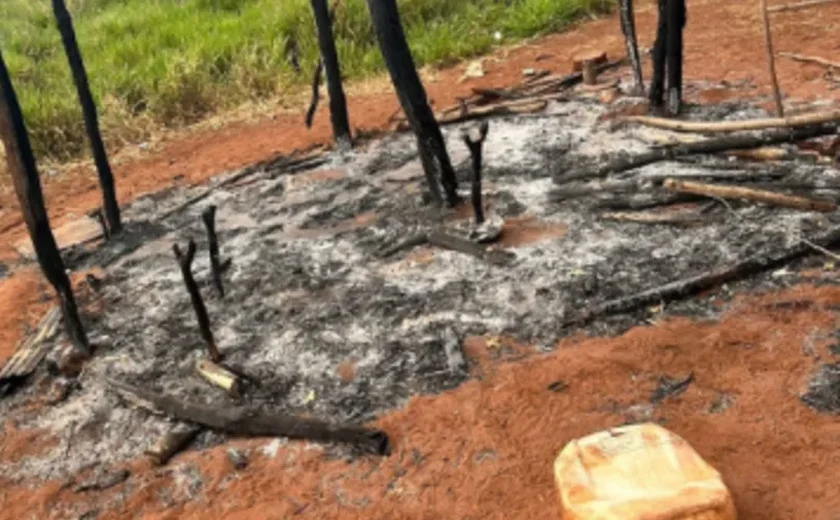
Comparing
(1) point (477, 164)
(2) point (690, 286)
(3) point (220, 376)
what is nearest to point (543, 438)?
(2) point (690, 286)

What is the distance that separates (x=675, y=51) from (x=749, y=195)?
2.04 meters

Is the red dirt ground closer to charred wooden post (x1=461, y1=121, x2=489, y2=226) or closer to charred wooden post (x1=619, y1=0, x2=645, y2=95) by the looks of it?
charred wooden post (x1=461, y1=121, x2=489, y2=226)

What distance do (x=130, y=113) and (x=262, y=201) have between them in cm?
343

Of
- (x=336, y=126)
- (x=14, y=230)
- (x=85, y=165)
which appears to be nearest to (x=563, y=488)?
(x=336, y=126)

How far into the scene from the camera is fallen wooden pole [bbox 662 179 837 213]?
5000 millimetres

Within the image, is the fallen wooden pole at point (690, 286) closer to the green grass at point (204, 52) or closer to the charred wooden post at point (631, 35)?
the charred wooden post at point (631, 35)

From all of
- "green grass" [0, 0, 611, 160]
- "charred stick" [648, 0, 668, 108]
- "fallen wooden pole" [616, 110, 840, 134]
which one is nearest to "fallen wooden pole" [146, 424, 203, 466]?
"fallen wooden pole" [616, 110, 840, 134]

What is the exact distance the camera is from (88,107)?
6395 mm

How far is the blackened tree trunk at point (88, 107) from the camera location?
6180mm

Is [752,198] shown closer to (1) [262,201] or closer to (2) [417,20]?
(1) [262,201]

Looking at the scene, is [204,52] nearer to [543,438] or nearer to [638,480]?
[543,438]

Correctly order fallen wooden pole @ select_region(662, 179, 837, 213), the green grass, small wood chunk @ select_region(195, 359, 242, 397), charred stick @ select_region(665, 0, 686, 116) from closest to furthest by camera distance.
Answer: small wood chunk @ select_region(195, 359, 242, 397) < fallen wooden pole @ select_region(662, 179, 837, 213) < charred stick @ select_region(665, 0, 686, 116) < the green grass

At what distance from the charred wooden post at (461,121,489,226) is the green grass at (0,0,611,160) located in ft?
16.4

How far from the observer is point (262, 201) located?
6.93 metres
